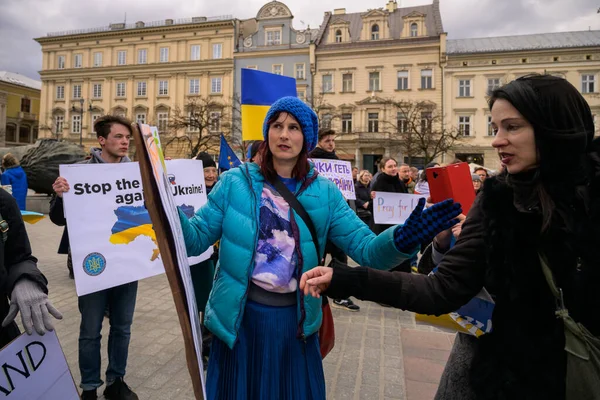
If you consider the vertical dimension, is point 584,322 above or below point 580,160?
below

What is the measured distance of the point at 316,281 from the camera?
1256 mm

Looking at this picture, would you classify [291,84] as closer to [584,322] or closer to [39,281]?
[39,281]

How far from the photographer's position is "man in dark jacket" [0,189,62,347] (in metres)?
1.62

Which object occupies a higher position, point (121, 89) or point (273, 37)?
point (273, 37)

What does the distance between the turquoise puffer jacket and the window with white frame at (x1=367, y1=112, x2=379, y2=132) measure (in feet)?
114

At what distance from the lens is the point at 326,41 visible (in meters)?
37.3

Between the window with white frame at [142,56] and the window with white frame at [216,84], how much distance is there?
8.69m

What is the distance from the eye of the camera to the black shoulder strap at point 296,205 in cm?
→ 184

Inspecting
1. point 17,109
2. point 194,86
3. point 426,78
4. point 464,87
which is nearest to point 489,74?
point 464,87

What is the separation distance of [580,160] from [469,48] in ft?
133

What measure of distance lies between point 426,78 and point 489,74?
5280 mm

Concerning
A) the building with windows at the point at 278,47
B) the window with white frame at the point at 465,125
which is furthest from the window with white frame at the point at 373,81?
the window with white frame at the point at 465,125

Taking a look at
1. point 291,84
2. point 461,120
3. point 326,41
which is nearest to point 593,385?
point 291,84

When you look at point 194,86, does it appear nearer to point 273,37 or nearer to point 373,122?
point 273,37
